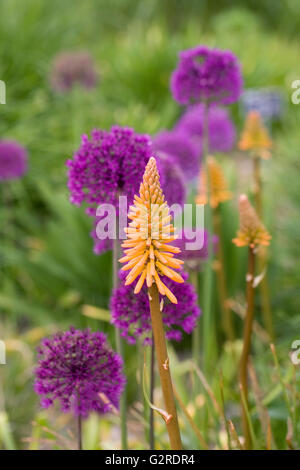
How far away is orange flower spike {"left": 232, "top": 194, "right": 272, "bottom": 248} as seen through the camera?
0.72 meters

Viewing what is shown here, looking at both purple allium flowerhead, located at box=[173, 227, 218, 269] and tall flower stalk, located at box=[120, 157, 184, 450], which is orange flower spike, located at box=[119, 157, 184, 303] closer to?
tall flower stalk, located at box=[120, 157, 184, 450]

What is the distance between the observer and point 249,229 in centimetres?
73

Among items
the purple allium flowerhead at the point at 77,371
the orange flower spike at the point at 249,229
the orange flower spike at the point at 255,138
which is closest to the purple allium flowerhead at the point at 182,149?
the orange flower spike at the point at 255,138

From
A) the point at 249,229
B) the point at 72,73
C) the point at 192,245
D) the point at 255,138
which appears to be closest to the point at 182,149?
the point at 255,138

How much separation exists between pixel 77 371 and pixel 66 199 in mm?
1451

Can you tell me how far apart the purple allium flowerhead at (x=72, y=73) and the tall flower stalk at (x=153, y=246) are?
2.01 m

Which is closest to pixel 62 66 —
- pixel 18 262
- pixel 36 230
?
pixel 36 230

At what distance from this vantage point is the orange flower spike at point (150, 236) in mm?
509

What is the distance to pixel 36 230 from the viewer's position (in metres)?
2.29

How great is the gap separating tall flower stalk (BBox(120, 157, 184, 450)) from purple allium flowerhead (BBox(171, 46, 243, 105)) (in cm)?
48

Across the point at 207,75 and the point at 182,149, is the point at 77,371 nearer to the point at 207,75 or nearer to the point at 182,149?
the point at 207,75

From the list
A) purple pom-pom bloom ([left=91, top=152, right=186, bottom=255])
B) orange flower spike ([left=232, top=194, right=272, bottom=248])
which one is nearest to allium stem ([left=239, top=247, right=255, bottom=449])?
orange flower spike ([left=232, top=194, right=272, bottom=248])

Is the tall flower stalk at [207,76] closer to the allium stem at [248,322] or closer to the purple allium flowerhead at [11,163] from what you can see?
the allium stem at [248,322]
